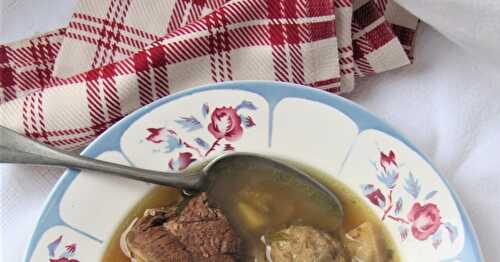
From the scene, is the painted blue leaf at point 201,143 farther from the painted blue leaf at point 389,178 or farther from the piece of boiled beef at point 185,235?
the painted blue leaf at point 389,178

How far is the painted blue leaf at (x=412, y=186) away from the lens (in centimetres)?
168

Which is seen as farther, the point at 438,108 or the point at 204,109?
the point at 438,108

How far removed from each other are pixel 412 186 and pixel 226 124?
48cm

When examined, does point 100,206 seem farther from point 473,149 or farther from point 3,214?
point 473,149

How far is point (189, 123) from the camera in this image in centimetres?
171

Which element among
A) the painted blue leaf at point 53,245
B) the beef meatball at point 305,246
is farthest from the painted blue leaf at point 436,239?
the painted blue leaf at point 53,245

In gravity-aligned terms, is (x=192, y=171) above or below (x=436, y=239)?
above

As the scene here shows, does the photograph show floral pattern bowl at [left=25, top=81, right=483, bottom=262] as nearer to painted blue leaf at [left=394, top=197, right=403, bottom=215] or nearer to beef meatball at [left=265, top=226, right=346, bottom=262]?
painted blue leaf at [left=394, top=197, right=403, bottom=215]

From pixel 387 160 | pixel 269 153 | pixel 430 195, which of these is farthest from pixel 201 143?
pixel 430 195

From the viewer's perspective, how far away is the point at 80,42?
6.02 feet

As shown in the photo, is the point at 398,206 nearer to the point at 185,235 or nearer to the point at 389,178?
the point at 389,178

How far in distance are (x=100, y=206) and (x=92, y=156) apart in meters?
0.12

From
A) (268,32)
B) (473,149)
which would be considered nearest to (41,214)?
(268,32)

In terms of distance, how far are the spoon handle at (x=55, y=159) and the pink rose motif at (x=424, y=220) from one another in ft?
Answer: 1.90
